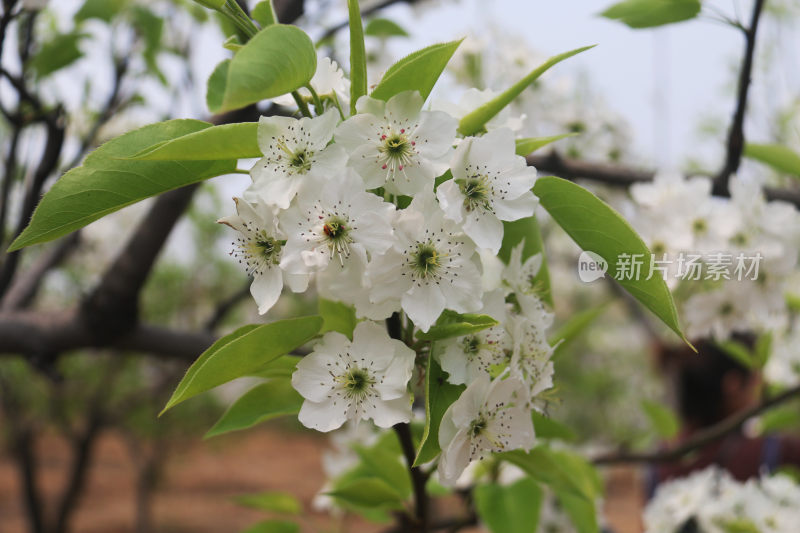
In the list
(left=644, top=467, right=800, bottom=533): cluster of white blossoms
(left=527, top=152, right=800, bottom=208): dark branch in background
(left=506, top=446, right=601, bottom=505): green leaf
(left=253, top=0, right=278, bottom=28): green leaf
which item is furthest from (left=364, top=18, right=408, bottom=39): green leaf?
(left=644, top=467, right=800, bottom=533): cluster of white blossoms

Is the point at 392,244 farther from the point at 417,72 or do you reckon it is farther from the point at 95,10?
the point at 95,10

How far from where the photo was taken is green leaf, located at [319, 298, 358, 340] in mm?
828

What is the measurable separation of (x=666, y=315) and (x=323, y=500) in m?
1.51

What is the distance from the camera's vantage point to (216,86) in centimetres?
92

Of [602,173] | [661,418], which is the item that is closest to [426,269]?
[602,173]

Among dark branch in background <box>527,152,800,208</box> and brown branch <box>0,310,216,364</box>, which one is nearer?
brown branch <box>0,310,216,364</box>

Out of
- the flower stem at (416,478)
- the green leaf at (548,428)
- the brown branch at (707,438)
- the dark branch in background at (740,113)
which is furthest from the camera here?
the brown branch at (707,438)

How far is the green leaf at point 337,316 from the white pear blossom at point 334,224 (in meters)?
0.12

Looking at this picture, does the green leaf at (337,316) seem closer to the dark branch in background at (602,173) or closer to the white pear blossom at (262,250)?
the white pear blossom at (262,250)

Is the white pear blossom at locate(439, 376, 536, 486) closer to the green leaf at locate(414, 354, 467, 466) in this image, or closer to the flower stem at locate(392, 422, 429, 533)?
the green leaf at locate(414, 354, 467, 466)

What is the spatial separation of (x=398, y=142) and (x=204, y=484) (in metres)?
11.8

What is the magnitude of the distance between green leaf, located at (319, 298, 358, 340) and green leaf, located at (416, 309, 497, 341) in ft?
0.34

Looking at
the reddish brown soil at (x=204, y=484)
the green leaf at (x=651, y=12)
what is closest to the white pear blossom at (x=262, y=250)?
the green leaf at (x=651, y=12)

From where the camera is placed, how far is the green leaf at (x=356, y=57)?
696mm
